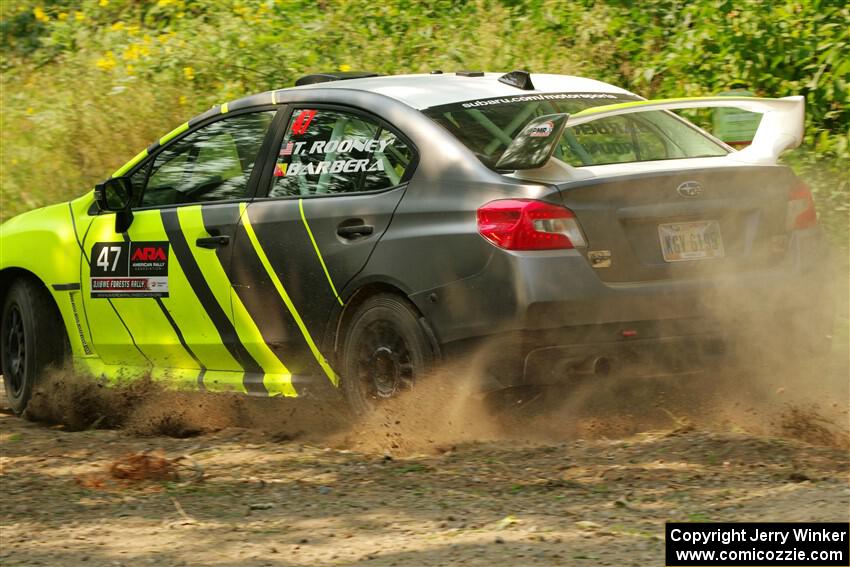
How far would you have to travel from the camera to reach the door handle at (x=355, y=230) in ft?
20.2

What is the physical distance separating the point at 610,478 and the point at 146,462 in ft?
6.39

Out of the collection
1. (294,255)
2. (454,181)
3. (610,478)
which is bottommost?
(610,478)

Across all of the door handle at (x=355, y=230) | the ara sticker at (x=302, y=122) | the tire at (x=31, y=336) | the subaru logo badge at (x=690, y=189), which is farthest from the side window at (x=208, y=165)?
the subaru logo badge at (x=690, y=189)

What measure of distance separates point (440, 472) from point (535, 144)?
1.38 meters

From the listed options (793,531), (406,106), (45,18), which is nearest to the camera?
(793,531)

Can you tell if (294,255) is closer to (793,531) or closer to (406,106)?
(406,106)

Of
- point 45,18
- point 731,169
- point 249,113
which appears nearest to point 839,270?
point 731,169

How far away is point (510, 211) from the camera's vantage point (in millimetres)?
5633

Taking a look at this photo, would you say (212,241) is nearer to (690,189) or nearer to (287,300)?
(287,300)

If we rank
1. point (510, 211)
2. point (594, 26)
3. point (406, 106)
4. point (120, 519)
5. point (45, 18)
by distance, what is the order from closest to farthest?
1. point (120, 519)
2. point (510, 211)
3. point (406, 106)
4. point (594, 26)
5. point (45, 18)

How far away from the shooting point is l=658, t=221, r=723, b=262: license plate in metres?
5.78

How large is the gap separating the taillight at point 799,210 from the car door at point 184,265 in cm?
245

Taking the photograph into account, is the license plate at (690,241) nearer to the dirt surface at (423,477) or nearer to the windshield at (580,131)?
the windshield at (580,131)

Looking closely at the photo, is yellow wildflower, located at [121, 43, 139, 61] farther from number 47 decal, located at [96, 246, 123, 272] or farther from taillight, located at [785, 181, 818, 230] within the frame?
taillight, located at [785, 181, 818, 230]
